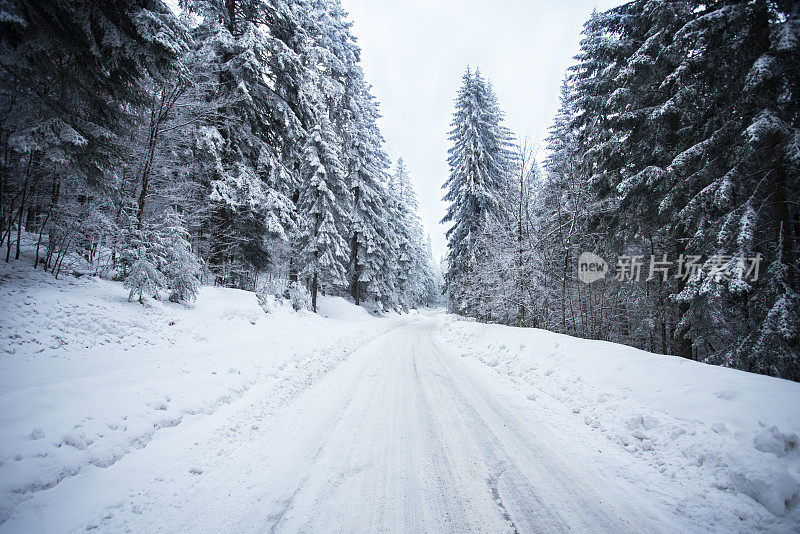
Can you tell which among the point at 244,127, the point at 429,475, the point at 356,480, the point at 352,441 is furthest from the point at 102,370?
the point at 244,127

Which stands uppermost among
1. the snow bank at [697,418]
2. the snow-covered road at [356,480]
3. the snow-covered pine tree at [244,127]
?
the snow-covered pine tree at [244,127]

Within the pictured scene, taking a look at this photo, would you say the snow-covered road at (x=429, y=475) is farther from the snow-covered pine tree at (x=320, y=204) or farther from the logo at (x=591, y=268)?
the snow-covered pine tree at (x=320, y=204)

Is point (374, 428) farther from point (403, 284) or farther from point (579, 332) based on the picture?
point (403, 284)

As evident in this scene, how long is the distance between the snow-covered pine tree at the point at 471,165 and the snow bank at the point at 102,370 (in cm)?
1522

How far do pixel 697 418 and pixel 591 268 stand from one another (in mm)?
8688

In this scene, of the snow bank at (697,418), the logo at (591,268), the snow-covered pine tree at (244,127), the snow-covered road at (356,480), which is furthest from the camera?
the logo at (591,268)

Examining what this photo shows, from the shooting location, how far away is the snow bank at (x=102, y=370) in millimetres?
2949

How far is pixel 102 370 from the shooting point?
4527 mm

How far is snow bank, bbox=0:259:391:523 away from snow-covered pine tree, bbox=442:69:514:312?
1522 cm

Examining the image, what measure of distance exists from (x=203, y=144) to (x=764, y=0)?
1469 cm

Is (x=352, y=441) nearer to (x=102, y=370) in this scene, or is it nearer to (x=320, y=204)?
(x=102, y=370)

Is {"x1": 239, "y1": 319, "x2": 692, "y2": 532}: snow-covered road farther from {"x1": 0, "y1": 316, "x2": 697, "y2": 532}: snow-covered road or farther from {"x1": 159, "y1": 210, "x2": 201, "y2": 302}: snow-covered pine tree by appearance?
{"x1": 159, "y1": 210, "x2": 201, "y2": 302}: snow-covered pine tree

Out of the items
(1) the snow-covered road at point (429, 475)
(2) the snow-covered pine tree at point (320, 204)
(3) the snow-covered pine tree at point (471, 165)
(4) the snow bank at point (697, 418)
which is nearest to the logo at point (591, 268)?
(4) the snow bank at point (697, 418)

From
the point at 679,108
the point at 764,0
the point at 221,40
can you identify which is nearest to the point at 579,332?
the point at 679,108
